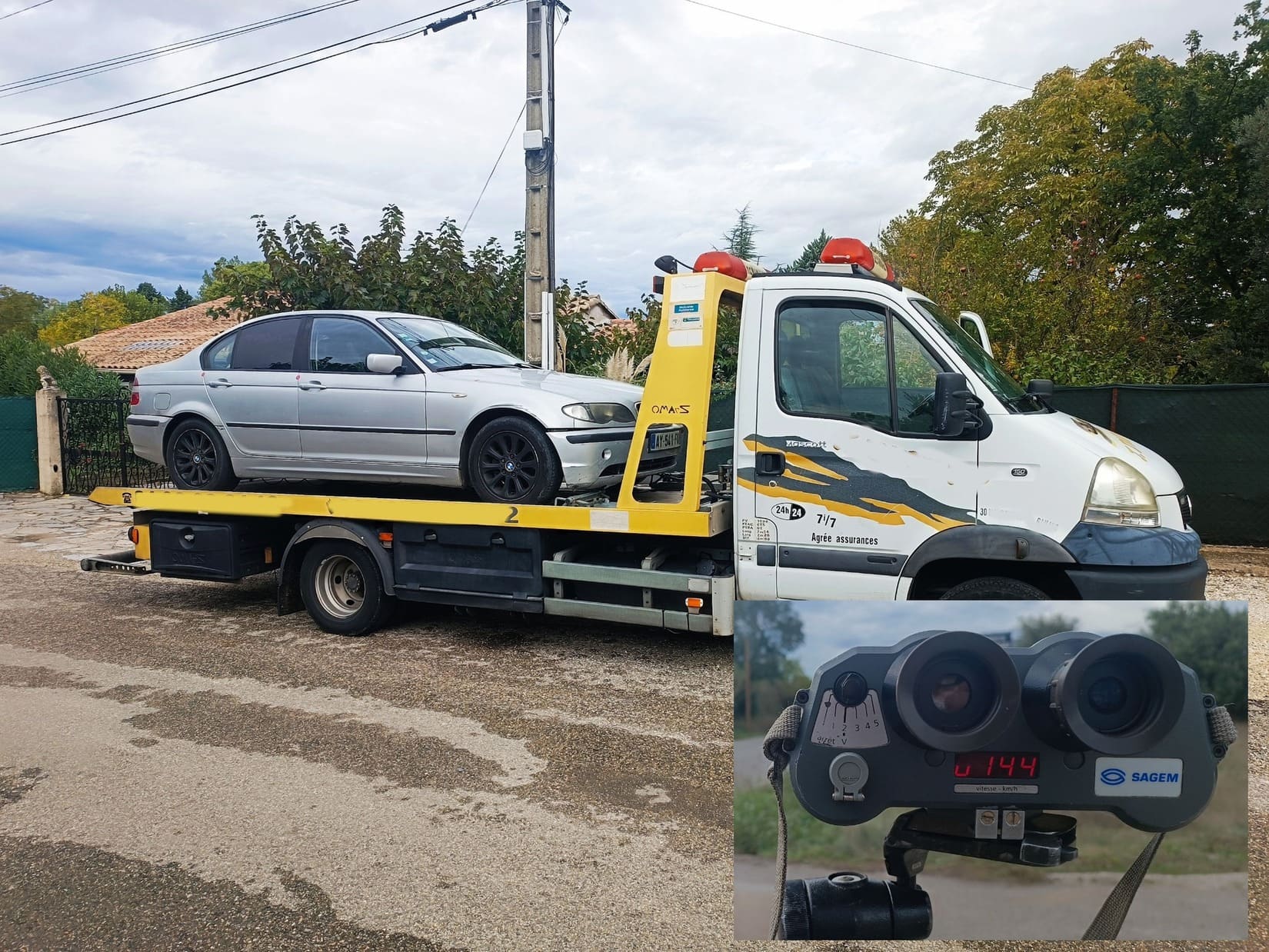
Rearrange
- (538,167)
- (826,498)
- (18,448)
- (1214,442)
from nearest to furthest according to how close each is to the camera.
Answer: (826,498) < (1214,442) < (538,167) < (18,448)

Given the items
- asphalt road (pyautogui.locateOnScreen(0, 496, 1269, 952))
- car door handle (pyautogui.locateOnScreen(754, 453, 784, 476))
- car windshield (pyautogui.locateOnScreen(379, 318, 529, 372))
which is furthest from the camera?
car windshield (pyautogui.locateOnScreen(379, 318, 529, 372))

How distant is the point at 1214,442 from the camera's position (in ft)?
32.8

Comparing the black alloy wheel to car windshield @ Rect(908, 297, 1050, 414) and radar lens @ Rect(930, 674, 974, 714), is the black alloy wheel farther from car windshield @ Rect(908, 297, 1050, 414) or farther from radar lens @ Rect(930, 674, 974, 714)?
radar lens @ Rect(930, 674, 974, 714)

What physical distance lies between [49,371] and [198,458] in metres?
15.2

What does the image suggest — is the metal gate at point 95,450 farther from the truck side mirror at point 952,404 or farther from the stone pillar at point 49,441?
the truck side mirror at point 952,404

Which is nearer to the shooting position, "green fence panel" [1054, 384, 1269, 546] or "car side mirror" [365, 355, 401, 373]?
"car side mirror" [365, 355, 401, 373]

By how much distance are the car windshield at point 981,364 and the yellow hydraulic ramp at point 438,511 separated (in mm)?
1622

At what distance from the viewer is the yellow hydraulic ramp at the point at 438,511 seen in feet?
18.9

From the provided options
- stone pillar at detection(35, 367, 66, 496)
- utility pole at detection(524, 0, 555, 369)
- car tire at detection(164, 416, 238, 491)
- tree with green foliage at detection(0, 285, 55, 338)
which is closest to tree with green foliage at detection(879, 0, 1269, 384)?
utility pole at detection(524, 0, 555, 369)

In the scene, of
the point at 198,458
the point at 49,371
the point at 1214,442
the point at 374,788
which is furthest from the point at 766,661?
the point at 49,371

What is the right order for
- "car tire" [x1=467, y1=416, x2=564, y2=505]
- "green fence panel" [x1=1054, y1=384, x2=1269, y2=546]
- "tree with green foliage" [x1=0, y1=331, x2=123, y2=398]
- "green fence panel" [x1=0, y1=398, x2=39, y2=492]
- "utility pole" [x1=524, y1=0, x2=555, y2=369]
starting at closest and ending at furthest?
"car tire" [x1=467, y1=416, x2=564, y2=505] < "green fence panel" [x1=1054, y1=384, x2=1269, y2=546] < "utility pole" [x1=524, y1=0, x2=555, y2=369] < "green fence panel" [x1=0, y1=398, x2=39, y2=492] < "tree with green foliage" [x1=0, y1=331, x2=123, y2=398]

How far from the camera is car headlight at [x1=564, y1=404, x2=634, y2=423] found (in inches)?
244

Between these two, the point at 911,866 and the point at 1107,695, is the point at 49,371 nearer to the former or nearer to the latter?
the point at 911,866

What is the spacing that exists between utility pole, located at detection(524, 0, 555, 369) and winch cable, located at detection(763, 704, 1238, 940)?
30.8ft
